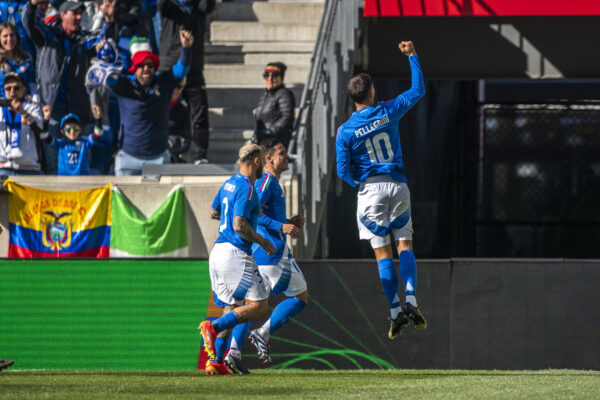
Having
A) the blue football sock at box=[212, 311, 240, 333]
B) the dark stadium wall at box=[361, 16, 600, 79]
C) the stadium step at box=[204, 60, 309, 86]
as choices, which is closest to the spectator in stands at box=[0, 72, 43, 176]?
the stadium step at box=[204, 60, 309, 86]

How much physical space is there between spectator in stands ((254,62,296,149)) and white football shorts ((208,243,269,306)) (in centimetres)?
457

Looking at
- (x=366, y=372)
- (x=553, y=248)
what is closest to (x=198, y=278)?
(x=366, y=372)

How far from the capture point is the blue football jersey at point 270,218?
32.5ft

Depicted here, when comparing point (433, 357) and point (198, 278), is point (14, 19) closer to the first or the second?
point (198, 278)

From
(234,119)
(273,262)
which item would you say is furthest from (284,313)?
(234,119)

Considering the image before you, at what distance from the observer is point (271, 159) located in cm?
1009

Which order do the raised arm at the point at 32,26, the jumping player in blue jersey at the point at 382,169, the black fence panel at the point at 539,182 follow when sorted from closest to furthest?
1. the jumping player in blue jersey at the point at 382,169
2. the raised arm at the point at 32,26
3. the black fence panel at the point at 539,182

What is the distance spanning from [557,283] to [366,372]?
227cm

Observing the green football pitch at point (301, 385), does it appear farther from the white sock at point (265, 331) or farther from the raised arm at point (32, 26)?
the raised arm at point (32, 26)

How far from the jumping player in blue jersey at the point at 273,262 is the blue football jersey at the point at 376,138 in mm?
694

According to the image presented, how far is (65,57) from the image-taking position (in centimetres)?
1528

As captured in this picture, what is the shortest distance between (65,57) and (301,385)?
787cm

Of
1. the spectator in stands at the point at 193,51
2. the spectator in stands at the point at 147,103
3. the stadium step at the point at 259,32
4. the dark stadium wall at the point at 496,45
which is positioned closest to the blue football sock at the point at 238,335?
the spectator in stands at the point at 193,51

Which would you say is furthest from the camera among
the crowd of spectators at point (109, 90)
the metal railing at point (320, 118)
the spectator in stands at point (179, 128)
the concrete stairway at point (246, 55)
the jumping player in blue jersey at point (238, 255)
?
the concrete stairway at point (246, 55)
